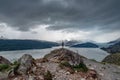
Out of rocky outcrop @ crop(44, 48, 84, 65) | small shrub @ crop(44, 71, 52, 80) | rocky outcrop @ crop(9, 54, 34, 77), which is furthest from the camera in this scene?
rocky outcrop @ crop(44, 48, 84, 65)

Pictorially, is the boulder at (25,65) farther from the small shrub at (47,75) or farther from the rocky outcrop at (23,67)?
the small shrub at (47,75)

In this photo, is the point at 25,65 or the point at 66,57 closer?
the point at 25,65

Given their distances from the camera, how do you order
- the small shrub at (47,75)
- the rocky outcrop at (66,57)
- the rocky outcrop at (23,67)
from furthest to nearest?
the rocky outcrop at (66,57) → the rocky outcrop at (23,67) → the small shrub at (47,75)

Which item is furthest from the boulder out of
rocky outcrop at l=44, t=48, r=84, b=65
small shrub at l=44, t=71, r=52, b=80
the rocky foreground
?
rocky outcrop at l=44, t=48, r=84, b=65

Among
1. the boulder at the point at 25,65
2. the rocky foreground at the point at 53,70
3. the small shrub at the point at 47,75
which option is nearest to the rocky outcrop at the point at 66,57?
the rocky foreground at the point at 53,70

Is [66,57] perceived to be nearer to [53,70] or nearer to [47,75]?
[53,70]

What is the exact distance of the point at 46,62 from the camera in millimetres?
24719

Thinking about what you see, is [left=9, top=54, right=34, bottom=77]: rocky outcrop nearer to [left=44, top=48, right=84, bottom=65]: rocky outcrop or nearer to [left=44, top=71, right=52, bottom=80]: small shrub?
[left=44, top=71, right=52, bottom=80]: small shrub

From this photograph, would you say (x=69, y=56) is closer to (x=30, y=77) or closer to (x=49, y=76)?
(x=49, y=76)

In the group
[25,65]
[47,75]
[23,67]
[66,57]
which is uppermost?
[66,57]

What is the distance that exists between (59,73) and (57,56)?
A: 5339mm

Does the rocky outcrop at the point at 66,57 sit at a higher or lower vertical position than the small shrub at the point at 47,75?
higher

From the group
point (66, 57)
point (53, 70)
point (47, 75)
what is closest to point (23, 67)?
point (47, 75)

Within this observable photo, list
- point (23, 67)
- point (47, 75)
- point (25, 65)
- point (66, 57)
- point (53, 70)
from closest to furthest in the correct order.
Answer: point (47, 75) < point (23, 67) < point (25, 65) < point (53, 70) < point (66, 57)
